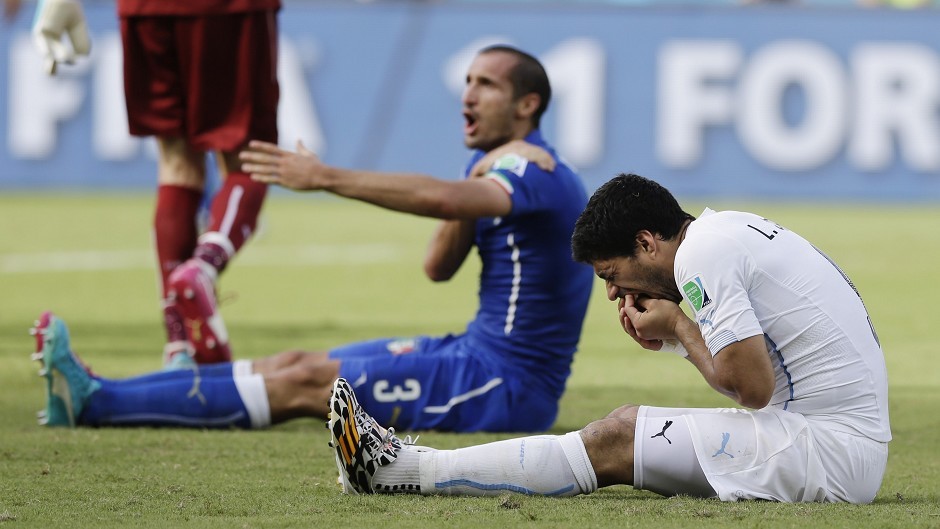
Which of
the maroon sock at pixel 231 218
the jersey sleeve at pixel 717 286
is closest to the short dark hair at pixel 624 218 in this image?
the jersey sleeve at pixel 717 286

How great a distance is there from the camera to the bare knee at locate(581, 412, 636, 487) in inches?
141

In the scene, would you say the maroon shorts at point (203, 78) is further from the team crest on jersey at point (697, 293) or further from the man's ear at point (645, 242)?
the team crest on jersey at point (697, 293)

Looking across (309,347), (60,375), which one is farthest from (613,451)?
(309,347)

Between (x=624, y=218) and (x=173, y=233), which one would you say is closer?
(x=624, y=218)

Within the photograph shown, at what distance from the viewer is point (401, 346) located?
16.4 feet

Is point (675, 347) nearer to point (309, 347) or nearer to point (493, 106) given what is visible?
point (493, 106)

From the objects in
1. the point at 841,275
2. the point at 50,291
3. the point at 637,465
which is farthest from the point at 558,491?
the point at 50,291

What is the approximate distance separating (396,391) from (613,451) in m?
1.31

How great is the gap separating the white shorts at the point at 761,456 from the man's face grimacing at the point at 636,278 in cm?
31

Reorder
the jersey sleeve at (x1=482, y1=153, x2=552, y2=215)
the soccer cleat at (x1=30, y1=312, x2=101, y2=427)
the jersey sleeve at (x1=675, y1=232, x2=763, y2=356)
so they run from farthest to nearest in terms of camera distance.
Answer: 1. the jersey sleeve at (x1=482, y1=153, x2=552, y2=215)
2. the soccer cleat at (x1=30, y1=312, x2=101, y2=427)
3. the jersey sleeve at (x1=675, y1=232, x2=763, y2=356)

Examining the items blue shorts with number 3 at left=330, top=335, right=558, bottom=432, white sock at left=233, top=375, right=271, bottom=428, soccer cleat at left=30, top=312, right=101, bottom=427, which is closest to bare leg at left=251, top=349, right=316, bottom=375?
white sock at left=233, top=375, right=271, bottom=428

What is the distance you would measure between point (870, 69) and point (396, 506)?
12593 millimetres

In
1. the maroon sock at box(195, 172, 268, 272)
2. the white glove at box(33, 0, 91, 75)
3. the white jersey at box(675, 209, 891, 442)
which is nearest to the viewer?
the white jersey at box(675, 209, 891, 442)

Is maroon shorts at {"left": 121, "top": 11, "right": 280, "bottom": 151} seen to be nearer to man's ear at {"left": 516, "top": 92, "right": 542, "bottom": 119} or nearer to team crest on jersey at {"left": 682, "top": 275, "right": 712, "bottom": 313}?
man's ear at {"left": 516, "top": 92, "right": 542, "bottom": 119}
